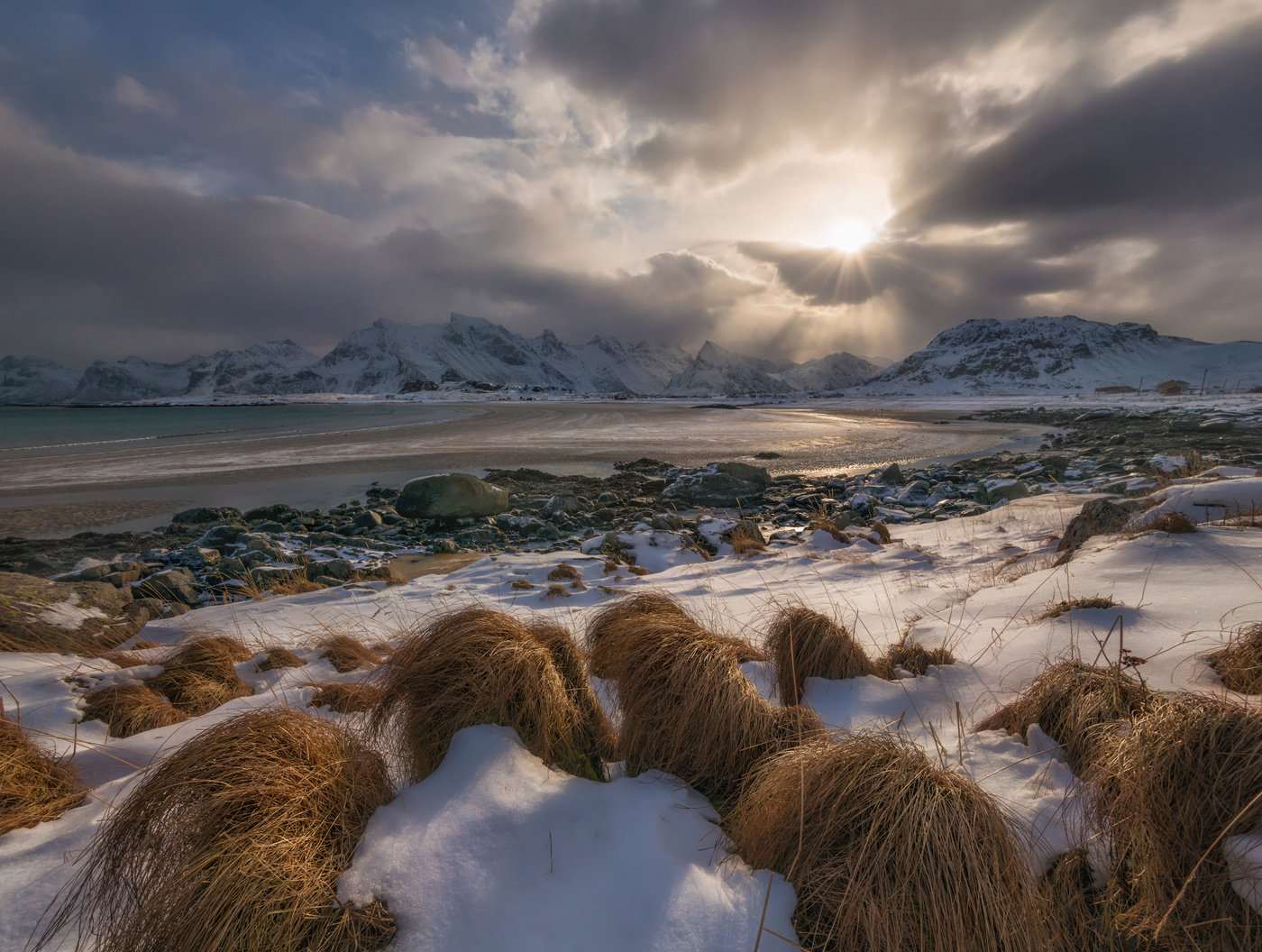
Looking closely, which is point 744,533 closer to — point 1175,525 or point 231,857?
point 1175,525

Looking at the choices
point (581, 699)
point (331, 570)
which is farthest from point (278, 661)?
point (331, 570)

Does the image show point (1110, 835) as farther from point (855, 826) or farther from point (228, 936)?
point (228, 936)

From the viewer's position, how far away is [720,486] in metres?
15.9

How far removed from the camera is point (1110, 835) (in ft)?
6.07

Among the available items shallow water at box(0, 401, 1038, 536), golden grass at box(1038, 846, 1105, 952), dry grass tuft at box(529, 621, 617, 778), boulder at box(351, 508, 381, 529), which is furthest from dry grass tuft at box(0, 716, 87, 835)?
shallow water at box(0, 401, 1038, 536)

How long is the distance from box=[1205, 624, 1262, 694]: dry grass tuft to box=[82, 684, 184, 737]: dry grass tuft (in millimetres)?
6155

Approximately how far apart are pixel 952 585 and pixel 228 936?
6640 mm

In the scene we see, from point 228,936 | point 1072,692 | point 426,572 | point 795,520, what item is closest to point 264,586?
point 426,572

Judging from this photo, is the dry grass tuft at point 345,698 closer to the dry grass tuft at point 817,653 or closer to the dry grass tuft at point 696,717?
the dry grass tuft at point 696,717

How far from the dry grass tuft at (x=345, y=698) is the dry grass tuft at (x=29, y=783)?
1220 millimetres

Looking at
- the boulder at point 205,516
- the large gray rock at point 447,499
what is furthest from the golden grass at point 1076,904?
the boulder at point 205,516

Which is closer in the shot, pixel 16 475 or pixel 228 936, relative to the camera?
pixel 228 936

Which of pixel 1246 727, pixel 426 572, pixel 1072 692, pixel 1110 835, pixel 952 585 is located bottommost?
pixel 426 572

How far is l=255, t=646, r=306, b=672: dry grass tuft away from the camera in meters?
4.51
